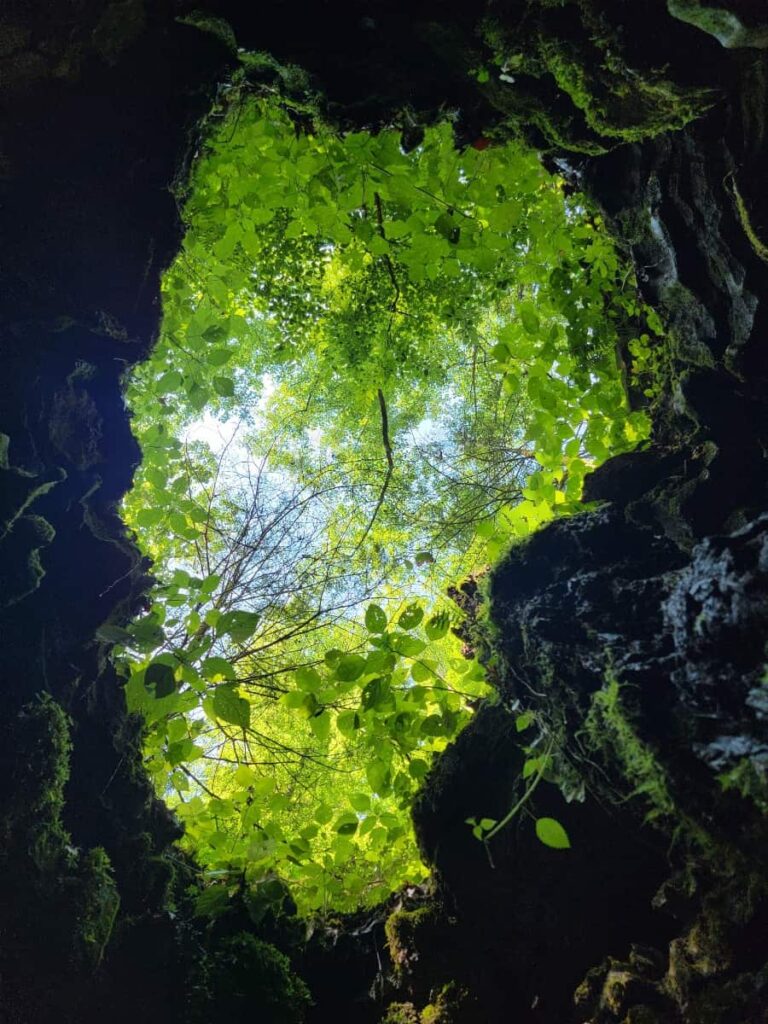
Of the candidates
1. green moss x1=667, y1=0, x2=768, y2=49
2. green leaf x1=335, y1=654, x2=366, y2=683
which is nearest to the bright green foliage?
green leaf x1=335, y1=654, x2=366, y2=683

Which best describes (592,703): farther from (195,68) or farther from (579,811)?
(195,68)

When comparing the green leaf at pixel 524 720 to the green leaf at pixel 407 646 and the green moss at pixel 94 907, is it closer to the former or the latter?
the green leaf at pixel 407 646

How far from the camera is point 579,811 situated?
2703 mm

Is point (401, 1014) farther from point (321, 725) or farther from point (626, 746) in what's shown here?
point (626, 746)

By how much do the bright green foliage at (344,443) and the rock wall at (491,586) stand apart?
0.43 metres

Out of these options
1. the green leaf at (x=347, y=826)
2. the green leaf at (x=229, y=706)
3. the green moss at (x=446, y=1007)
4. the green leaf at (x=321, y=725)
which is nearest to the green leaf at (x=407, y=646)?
the green leaf at (x=321, y=725)

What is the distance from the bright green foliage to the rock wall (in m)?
0.43

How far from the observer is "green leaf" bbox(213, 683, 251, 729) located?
8.85ft

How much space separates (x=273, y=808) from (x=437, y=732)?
1.28 meters

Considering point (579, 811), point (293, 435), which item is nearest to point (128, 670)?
point (579, 811)

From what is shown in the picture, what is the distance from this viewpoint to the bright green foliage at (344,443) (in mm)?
3369

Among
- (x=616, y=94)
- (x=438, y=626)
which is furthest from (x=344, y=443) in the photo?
(x=616, y=94)

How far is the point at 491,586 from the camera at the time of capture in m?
3.14

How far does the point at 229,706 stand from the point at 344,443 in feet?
19.5
